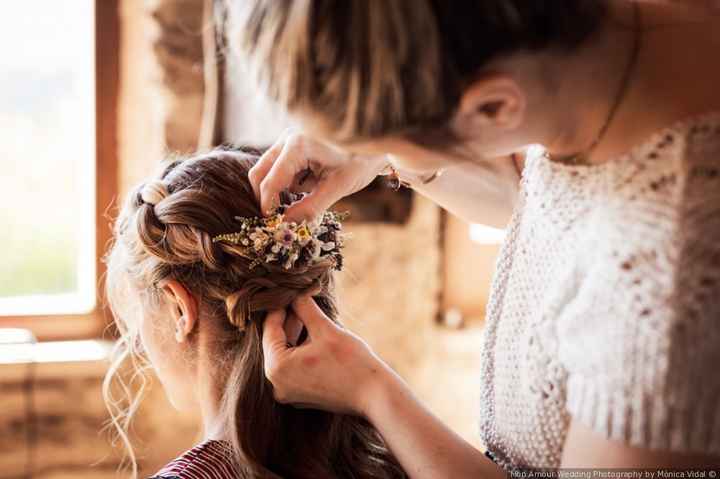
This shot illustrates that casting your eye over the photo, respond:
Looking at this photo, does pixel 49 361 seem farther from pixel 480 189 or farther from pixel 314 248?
pixel 480 189

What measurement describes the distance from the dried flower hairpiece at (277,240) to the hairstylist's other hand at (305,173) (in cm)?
2

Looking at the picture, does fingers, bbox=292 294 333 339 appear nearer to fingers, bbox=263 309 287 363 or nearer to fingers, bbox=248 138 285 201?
fingers, bbox=263 309 287 363

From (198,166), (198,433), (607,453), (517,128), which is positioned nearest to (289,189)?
(198,166)

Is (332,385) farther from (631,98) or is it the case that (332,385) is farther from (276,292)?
(631,98)

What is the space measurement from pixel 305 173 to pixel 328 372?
338 mm

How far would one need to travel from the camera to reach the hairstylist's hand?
110 cm

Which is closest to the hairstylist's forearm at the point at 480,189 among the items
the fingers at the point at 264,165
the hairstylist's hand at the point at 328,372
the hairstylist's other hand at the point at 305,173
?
the hairstylist's other hand at the point at 305,173

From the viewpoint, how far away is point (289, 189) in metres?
1.26

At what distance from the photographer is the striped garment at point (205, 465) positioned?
4.00 feet

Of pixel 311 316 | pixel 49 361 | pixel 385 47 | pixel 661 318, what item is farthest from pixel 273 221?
pixel 49 361

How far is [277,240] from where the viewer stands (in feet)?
3.90

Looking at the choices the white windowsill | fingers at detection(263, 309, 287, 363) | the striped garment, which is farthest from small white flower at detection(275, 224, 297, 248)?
the white windowsill

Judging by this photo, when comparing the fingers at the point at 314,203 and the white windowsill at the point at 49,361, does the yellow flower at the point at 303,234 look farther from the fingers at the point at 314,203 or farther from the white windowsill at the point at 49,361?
the white windowsill at the point at 49,361

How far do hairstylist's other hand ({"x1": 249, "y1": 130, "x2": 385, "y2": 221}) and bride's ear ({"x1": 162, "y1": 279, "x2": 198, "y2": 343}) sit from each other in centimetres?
19
